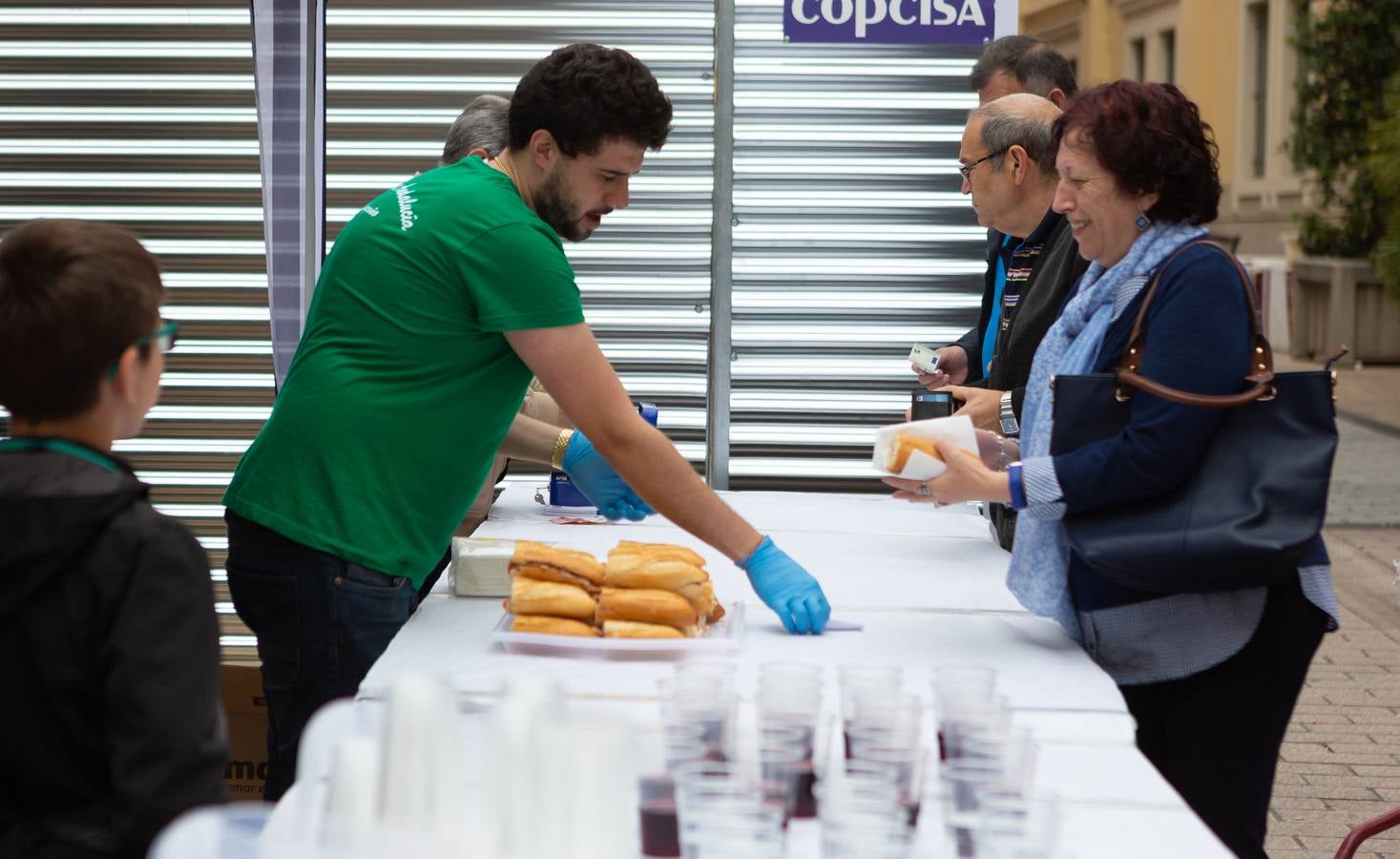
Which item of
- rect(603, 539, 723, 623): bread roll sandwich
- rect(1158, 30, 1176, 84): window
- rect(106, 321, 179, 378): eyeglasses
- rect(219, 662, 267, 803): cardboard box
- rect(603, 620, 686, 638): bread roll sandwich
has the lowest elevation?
rect(219, 662, 267, 803): cardboard box

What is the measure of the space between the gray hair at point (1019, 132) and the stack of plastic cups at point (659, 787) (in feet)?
7.46

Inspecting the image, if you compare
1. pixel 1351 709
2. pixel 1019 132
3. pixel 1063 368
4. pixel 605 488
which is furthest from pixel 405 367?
pixel 1351 709

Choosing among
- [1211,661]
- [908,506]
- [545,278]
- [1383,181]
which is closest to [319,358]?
[545,278]

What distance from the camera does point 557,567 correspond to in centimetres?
259

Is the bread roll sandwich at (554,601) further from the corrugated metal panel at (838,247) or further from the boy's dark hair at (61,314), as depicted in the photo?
the corrugated metal panel at (838,247)

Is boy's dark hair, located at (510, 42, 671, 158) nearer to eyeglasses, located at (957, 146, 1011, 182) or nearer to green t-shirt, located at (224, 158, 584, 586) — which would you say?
green t-shirt, located at (224, 158, 584, 586)

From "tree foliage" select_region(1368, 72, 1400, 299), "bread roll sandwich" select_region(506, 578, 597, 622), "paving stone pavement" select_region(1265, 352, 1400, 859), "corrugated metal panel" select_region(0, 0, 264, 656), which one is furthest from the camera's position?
"tree foliage" select_region(1368, 72, 1400, 299)

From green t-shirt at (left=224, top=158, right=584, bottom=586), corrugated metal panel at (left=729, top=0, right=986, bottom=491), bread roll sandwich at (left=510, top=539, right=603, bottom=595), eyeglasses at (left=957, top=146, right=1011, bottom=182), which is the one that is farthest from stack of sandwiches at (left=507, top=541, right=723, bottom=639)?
corrugated metal panel at (left=729, top=0, right=986, bottom=491)

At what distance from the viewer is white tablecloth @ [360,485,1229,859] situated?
6.23 ft

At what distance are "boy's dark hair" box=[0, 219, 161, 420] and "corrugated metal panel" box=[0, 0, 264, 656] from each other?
3.39 m

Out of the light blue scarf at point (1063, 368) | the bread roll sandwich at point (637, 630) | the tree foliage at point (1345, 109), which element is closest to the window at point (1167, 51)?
the tree foliage at point (1345, 109)

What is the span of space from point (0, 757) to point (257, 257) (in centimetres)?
357

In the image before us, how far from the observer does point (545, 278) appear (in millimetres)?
2604

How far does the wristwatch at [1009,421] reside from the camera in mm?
3275
